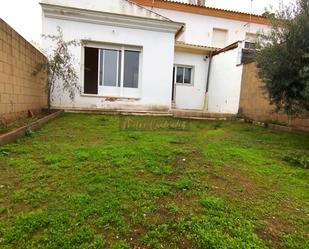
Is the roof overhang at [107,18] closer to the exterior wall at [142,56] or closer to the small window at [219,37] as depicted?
the exterior wall at [142,56]

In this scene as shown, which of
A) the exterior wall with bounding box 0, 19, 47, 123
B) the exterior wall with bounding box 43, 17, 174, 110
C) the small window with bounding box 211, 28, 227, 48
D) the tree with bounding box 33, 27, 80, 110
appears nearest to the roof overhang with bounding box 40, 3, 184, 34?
the exterior wall with bounding box 43, 17, 174, 110

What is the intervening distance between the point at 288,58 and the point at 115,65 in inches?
253

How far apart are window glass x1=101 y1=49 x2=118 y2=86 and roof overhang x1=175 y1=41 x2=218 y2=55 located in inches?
159

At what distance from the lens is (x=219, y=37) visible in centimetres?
1773

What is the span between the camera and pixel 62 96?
969 centimetres

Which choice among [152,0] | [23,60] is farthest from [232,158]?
[152,0]

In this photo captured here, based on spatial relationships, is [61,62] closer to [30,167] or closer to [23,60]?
[23,60]

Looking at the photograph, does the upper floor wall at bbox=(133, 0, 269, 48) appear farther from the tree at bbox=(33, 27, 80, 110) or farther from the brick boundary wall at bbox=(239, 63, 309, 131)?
the tree at bbox=(33, 27, 80, 110)

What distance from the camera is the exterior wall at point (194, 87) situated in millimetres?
13547

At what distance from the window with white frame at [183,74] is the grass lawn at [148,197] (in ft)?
30.2

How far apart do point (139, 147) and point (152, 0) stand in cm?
1403

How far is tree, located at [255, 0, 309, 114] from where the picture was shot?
227 inches

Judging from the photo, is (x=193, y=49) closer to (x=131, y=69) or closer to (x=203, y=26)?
(x=131, y=69)

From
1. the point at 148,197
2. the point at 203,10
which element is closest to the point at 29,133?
the point at 148,197
